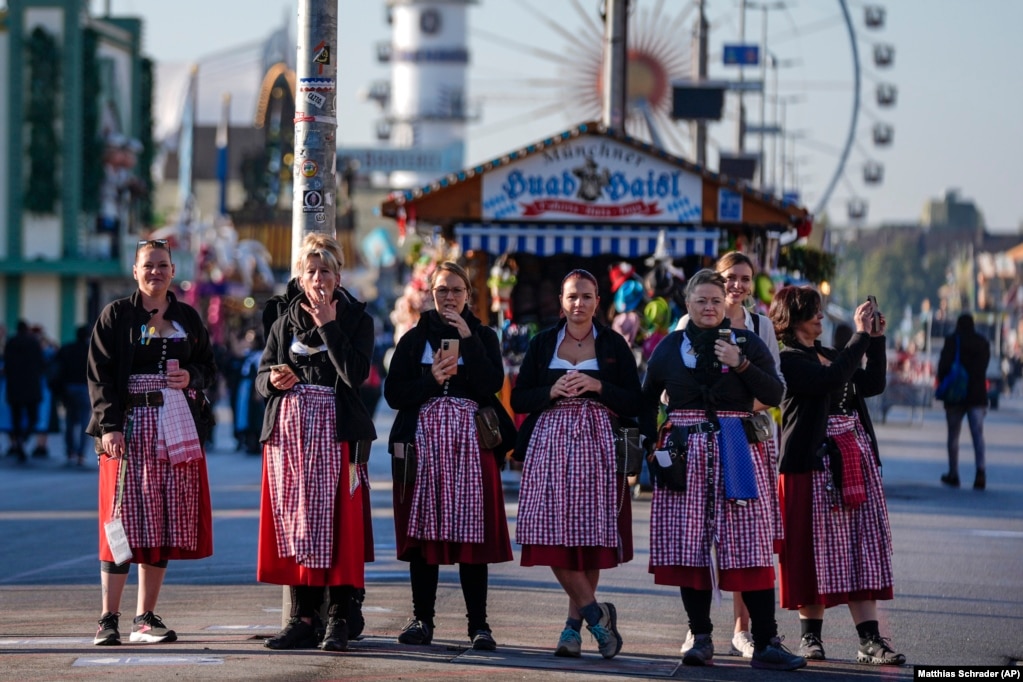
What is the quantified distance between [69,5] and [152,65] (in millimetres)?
7023

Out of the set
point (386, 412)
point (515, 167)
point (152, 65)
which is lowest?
point (386, 412)

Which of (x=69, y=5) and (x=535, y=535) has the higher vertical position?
(x=69, y=5)

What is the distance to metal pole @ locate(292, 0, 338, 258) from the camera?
9180 mm

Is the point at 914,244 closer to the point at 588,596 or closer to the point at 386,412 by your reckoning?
the point at 386,412

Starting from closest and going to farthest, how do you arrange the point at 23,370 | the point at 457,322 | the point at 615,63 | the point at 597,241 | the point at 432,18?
the point at 457,322, the point at 597,241, the point at 615,63, the point at 23,370, the point at 432,18

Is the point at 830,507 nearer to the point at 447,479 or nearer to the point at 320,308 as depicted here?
the point at 447,479

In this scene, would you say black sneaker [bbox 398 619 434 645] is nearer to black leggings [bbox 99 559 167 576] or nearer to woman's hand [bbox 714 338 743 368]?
black leggings [bbox 99 559 167 576]

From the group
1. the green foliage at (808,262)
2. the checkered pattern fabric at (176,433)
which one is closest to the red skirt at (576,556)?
the checkered pattern fabric at (176,433)

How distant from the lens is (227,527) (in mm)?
15008

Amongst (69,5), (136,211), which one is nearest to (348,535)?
(69,5)

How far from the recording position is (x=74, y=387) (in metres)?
22.1

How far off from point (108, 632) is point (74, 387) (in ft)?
46.2

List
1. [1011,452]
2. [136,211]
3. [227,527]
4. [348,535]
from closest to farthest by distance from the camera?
[348,535] < [227,527] < [1011,452] < [136,211]

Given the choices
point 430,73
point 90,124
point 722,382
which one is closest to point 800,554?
point 722,382
